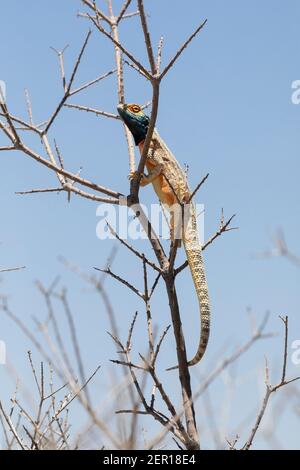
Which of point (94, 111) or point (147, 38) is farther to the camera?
point (94, 111)

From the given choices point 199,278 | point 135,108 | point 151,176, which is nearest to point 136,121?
point 135,108

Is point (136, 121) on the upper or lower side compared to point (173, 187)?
upper

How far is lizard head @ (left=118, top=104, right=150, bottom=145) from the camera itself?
7.30 metres

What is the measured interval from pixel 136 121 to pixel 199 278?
1.99 metres

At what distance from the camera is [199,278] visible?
6.50 meters

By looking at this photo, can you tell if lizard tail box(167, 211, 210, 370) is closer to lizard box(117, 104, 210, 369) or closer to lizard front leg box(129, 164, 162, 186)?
lizard box(117, 104, 210, 369)

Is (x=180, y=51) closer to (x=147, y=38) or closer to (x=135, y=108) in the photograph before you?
(x=147, y=38)

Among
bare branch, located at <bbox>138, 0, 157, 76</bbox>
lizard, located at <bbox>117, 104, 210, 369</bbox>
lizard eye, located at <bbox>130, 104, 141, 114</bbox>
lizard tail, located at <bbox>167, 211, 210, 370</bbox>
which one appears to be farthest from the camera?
lizard eye, located at <bbox>130, 104, 141, 114</bbox>

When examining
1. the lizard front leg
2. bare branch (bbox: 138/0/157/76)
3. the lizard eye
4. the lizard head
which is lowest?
the lizard front leg

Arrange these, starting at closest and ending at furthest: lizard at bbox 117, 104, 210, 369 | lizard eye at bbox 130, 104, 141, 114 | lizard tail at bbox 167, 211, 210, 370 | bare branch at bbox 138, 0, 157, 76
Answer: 1. bare branch at bbox 138, 0, 157, 76
2. lizard tail at bbox 167, 211, 210, 370
3. lizard at bbox 117, 104, 210, 369
4. lizard eye at bbox 130, 104, 141, 114

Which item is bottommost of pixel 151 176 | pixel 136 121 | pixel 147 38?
pixel 151 176

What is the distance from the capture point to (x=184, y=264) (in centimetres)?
514

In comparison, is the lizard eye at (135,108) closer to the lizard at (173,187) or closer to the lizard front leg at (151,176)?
the lizard at (173,187)

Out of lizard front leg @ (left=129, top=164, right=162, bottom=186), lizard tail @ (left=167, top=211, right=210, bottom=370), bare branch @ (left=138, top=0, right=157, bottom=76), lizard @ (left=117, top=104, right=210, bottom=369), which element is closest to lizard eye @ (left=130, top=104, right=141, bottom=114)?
lizard @ (left=117, top=104, right=210, bottom=369)
